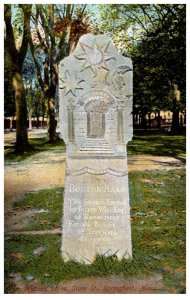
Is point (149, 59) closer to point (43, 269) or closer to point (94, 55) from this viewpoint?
point (94, 55)

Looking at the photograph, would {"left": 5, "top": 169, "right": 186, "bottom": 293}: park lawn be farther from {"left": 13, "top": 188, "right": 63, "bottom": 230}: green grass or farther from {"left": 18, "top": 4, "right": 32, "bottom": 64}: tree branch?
{"left": 18, "top": 4, "right": 32, "bottom": 64}: tree branch

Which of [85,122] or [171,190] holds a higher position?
[85,122]

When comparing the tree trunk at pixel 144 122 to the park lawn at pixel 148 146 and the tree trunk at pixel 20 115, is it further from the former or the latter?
the tree trunk at pixel 20 115

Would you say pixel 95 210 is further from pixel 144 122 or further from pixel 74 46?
pixel 74 46

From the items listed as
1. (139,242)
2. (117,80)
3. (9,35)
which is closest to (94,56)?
(117,80)

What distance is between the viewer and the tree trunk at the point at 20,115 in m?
5.92

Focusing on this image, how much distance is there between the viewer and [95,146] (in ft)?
17.6

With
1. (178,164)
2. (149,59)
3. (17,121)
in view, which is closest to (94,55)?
(149,59)

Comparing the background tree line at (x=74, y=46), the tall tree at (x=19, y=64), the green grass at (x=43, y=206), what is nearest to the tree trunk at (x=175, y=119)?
the background tree line at (x=74, y=46)

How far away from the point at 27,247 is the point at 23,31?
2792 millimetres

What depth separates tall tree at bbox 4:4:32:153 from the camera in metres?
5.89

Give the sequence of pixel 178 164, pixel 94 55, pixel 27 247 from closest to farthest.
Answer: pixel 94 55
pixel 27 247
pixel 178 164

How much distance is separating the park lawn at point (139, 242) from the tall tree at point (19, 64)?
772 millimetres

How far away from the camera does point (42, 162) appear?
5895 millimetres
